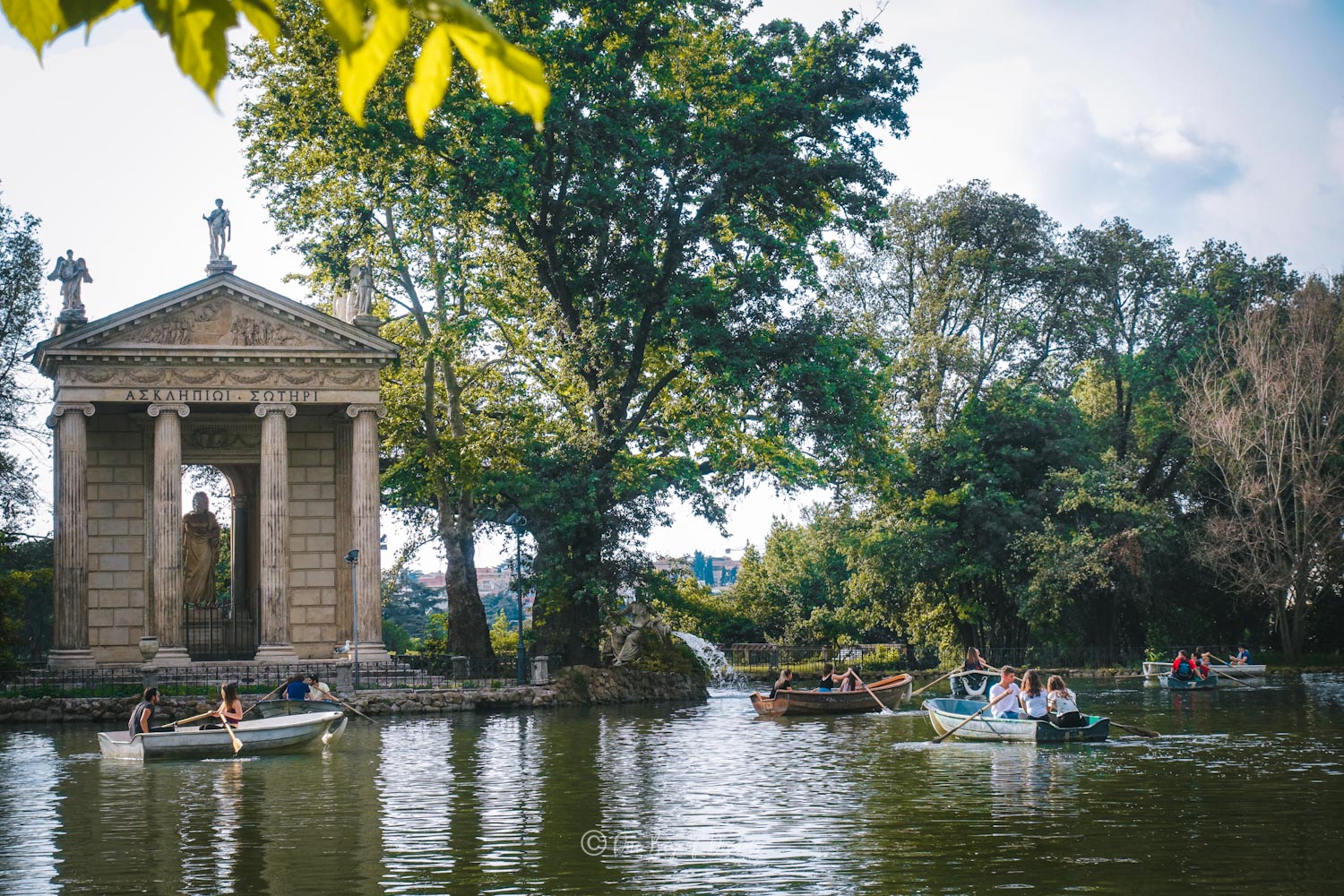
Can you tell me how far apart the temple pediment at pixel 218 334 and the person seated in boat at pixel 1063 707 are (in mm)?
24995

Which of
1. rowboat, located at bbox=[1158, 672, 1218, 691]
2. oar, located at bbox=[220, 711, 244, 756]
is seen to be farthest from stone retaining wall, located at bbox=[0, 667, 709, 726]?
rowboat, located at bbox=[1158, 672, 1218, 691]

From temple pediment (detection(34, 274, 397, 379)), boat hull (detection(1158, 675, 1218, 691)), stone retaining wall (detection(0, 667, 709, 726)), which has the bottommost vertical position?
boat hull (detection(1158, 675, 1218, 691))

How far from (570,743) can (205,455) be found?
78.4ft

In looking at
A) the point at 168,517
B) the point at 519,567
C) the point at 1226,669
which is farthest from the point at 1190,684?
the point at 168,517

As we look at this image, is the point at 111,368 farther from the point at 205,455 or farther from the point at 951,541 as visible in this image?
the point at 951,541

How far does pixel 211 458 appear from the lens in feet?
157

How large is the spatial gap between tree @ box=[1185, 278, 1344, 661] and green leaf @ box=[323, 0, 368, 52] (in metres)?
56.7

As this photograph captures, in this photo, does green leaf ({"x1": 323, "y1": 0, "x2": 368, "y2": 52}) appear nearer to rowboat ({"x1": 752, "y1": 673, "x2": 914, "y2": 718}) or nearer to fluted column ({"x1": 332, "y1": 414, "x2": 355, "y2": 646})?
rowboat ({"x1": 752, "y1": 673, "x2": 914, "y2": 718})

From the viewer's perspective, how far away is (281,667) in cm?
4184

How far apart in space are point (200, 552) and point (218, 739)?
2090 centimetres

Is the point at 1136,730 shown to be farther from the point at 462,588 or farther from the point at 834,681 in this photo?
the point at 462,588

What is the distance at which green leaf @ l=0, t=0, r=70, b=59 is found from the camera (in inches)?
115

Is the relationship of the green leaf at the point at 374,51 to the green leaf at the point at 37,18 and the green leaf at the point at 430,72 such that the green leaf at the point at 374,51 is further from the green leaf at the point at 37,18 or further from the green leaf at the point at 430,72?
the green leaf at the point at 37,18

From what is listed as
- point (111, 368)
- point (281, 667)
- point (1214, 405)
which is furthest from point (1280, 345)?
point (111, 368)
